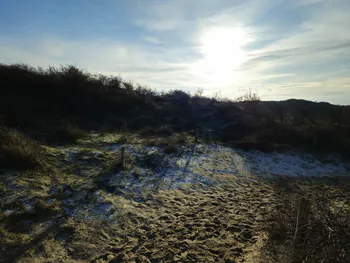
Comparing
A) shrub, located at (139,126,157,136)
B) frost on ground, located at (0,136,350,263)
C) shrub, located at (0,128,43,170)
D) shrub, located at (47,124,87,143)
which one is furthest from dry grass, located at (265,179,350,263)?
shrub, located at (139,126,157,136)

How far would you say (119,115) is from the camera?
17.0 metres

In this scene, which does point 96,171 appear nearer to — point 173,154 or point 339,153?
point 173,154

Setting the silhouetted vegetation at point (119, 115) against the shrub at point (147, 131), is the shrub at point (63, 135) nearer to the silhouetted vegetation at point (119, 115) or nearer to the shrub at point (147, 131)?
the silhouetted vegetation at point (119, 115)

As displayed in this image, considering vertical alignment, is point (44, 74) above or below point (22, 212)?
above

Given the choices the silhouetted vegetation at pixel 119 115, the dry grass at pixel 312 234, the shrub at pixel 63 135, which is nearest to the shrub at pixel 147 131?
the silhouetted vegetation at pixel 119 115

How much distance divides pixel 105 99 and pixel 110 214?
12782 mm

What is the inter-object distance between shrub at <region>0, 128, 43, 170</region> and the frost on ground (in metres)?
0.41

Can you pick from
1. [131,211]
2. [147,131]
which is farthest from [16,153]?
[147,131]

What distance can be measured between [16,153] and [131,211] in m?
3.47

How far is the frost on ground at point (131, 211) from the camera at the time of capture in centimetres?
453

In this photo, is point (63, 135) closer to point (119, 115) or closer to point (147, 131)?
point (147, 131)

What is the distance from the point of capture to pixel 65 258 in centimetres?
420

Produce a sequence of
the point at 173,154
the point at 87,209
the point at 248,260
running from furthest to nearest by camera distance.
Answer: the point at 173,154
the point at 87,209
the point at 248,260

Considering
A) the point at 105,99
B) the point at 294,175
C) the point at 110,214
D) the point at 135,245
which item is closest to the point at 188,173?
the point at 110,214
